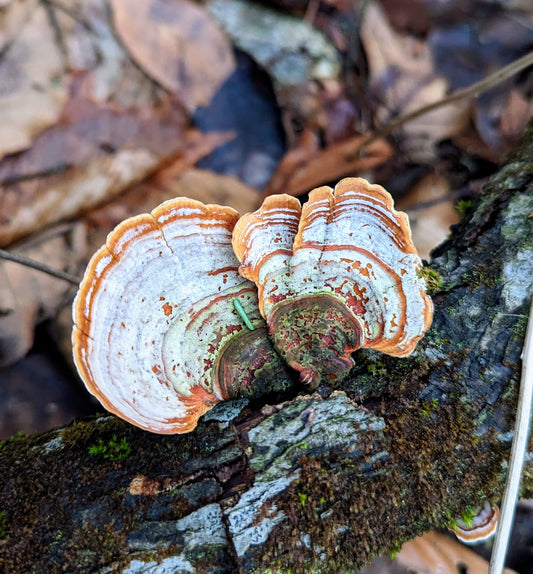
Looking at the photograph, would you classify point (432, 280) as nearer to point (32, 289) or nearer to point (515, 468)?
point (515, 468)

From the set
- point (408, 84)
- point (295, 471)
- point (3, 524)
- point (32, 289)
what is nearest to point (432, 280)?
point (295, 471)

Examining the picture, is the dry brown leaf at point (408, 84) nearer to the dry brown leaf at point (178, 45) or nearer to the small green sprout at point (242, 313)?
the dry brown leaf at point (178, 45)

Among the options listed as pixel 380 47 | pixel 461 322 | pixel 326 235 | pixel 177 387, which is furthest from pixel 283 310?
pixel 380 47

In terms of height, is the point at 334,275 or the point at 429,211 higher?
the point at 334,275

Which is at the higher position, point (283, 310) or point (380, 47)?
point (380, 47)

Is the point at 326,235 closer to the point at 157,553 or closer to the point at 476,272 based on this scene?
the point at 476,272

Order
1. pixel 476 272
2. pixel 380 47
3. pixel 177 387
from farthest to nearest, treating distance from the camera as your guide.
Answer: pixel 380 47
pixel 476 272
pixel 177 387
